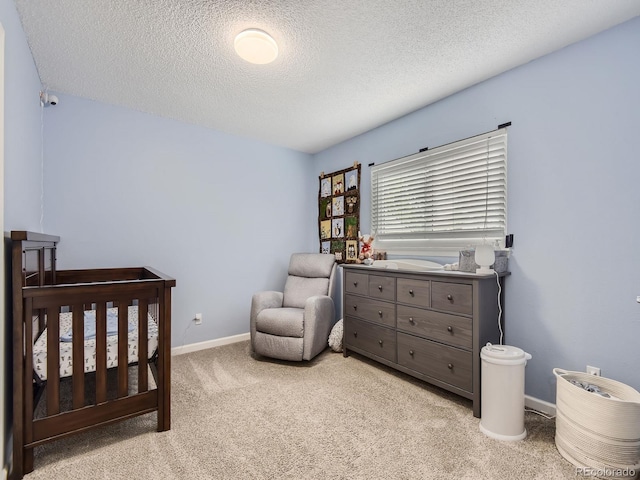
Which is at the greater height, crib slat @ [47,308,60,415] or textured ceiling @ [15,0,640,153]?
textured ceiling @ [15,0,640,153]

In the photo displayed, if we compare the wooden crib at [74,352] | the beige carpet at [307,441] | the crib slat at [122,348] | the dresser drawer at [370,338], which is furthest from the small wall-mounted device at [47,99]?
the dresser drawer at [370,338]

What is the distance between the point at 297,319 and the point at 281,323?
15cm

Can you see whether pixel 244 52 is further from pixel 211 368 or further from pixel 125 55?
pixel 211 368

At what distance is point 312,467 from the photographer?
4.97 ft

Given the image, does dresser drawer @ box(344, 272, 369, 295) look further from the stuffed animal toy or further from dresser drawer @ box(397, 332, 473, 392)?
dresser drawer @ box(397, 332, 473, 392)

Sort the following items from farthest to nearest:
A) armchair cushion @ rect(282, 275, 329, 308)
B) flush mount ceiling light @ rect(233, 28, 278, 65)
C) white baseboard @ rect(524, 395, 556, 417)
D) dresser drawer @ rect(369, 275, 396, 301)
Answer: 1. armchair cushion @ rect(282, 275, 329, 308)
2. dresser drawer @ rect(369, 275, 396, 301)
3. white baseboard @ rect(524, 395, 556, 417)
4. flush mount ceiling light @ rect(233, 28, 278, 65)

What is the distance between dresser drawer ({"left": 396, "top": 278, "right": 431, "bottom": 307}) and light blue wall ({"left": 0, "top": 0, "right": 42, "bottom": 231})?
243cm

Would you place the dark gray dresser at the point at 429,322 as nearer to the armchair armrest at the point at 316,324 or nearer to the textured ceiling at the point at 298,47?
the armchair armrest at the point at 316,324

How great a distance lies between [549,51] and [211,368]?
350 centimetres

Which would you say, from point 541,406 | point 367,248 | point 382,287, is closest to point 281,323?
point 382,287

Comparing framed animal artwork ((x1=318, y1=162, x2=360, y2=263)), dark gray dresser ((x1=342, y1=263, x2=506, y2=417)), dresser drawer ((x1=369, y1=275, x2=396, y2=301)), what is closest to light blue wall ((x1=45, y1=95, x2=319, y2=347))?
framed animal artwork ((x1=318, y1=162, x2=360, y2=263))

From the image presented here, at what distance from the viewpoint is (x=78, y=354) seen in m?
1.58

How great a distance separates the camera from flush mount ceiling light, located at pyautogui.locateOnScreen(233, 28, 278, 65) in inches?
70.7

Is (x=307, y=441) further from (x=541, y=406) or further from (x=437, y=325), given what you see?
(x=541, y=406)
